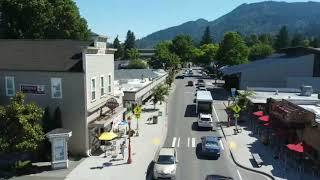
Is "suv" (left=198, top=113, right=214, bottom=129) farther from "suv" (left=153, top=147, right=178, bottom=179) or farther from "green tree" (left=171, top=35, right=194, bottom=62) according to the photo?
"green tree" (left=171, top=35, right=194, bottom=62)

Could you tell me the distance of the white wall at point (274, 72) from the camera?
7625cm

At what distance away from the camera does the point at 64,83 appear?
3584cm

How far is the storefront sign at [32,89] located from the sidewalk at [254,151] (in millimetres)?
18411

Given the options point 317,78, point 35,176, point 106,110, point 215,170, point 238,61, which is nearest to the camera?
point 35,176

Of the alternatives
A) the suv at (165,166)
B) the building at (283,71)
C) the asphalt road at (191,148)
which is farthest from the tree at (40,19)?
the suv at (165,166)

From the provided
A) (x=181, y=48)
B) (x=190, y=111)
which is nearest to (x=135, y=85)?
(x=190, y=111)

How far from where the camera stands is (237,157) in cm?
3741

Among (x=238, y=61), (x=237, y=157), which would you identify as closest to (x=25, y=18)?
(x=237, y=157)

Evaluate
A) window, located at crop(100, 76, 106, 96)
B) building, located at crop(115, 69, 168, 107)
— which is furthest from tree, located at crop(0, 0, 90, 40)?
window, located at crop(100, 76, 106, 96)

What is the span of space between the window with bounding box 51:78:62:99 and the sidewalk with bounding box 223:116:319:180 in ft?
55.0

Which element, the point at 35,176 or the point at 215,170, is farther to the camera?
the point at 215,170

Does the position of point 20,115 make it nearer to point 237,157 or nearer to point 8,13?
point 237,157

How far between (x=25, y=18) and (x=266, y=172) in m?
48.1

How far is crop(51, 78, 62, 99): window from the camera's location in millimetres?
35938
